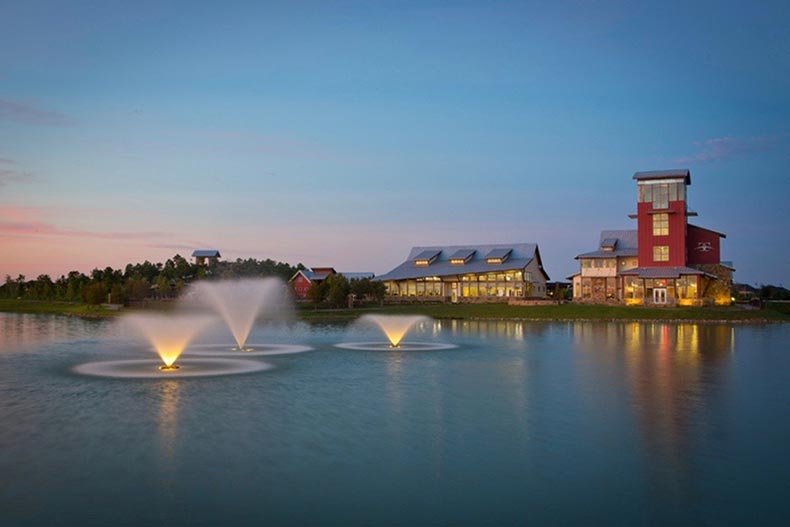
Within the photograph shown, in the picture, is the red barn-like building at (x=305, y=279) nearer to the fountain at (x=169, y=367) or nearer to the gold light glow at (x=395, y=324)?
the gold light glow at (x=395, y=324)

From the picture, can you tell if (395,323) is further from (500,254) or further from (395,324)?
(500,254)

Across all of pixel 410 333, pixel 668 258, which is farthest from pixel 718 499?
pixel 668 258

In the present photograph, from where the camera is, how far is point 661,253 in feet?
283

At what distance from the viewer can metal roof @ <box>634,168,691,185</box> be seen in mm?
84812

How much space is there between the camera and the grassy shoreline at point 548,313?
232ft

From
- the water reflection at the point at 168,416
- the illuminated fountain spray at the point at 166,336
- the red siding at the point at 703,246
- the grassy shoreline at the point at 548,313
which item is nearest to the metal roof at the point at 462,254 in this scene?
the grassy shoreline at the point at 548,313

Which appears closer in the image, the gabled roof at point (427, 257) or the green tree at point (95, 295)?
the green tree at point (95, 295)

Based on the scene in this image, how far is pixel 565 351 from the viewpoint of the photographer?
143 feet

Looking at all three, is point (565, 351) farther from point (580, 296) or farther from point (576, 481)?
point (580, 296)

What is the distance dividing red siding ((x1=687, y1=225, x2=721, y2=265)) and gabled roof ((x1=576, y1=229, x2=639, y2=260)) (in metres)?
6.94

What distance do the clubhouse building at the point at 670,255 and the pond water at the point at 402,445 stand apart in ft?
160

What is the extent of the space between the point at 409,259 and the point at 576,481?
106 metres

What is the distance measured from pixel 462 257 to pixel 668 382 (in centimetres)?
8553

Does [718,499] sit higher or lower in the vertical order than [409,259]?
lower
